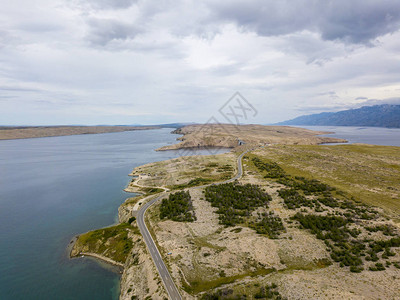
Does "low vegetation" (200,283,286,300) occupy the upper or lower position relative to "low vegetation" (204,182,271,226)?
lower

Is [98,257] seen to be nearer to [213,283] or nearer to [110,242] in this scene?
[110,242]

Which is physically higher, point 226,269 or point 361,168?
point 361,168

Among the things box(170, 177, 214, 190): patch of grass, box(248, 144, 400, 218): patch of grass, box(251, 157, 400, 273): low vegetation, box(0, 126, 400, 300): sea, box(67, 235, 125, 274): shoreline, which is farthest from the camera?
box(170, 177, 214, 190): patch of grass

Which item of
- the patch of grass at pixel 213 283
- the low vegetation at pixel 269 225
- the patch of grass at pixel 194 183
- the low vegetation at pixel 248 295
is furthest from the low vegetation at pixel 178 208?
the low vegetation at pixel 248 295

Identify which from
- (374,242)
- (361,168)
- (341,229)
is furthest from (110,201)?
(361,168)

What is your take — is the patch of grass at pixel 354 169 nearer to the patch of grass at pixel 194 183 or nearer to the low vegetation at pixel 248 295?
the patch of grass at pixel 194 183

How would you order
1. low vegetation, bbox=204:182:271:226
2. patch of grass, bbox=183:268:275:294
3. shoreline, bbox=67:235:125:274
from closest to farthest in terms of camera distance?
1. patch of grass, bbox=183:268:275:294
2. shoreline, bbox=67:235:125:274
3. low vegetation, bbox=204:182:271:226

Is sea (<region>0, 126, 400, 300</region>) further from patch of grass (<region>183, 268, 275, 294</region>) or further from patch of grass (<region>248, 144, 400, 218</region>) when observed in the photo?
patch of grass (<region>248, 144, 400, 218</region>)

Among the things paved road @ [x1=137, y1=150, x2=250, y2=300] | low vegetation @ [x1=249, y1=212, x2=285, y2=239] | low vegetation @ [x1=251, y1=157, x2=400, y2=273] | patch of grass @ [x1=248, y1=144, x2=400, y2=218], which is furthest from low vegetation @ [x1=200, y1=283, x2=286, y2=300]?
patch of grass @ [x1=248, y1=144, x2=400, y2=218]

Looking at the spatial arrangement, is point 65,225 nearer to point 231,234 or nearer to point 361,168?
point 231,234
